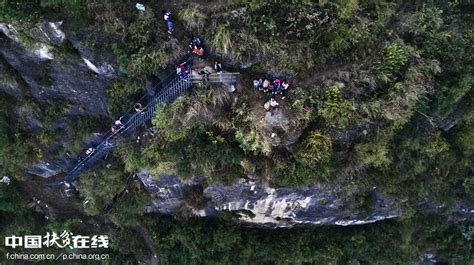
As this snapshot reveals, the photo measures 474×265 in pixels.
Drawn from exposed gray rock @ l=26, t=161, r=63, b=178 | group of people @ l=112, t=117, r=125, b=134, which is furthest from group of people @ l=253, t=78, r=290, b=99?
exposed gray rock @ l=26, t=161, r=63, b=178

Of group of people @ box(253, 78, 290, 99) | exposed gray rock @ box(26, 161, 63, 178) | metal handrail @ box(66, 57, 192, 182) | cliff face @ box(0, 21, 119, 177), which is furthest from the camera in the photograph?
exposed gray rock @ box(26, 161, 63, 178)

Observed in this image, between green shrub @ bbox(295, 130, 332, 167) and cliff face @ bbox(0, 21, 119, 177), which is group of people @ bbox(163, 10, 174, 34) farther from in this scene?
green shrub @ bbox(295, 130, 332, 167)

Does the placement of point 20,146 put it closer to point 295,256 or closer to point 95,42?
point 95,42

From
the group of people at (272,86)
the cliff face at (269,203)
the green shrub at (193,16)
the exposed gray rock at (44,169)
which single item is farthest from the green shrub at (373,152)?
the exposed gray rock at (44,169)

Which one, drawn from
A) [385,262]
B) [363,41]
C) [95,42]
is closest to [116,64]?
[95,42]

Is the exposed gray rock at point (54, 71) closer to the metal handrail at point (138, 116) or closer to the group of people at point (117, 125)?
the group of people at point (117, 125)

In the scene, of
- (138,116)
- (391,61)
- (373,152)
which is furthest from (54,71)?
(373,152)
